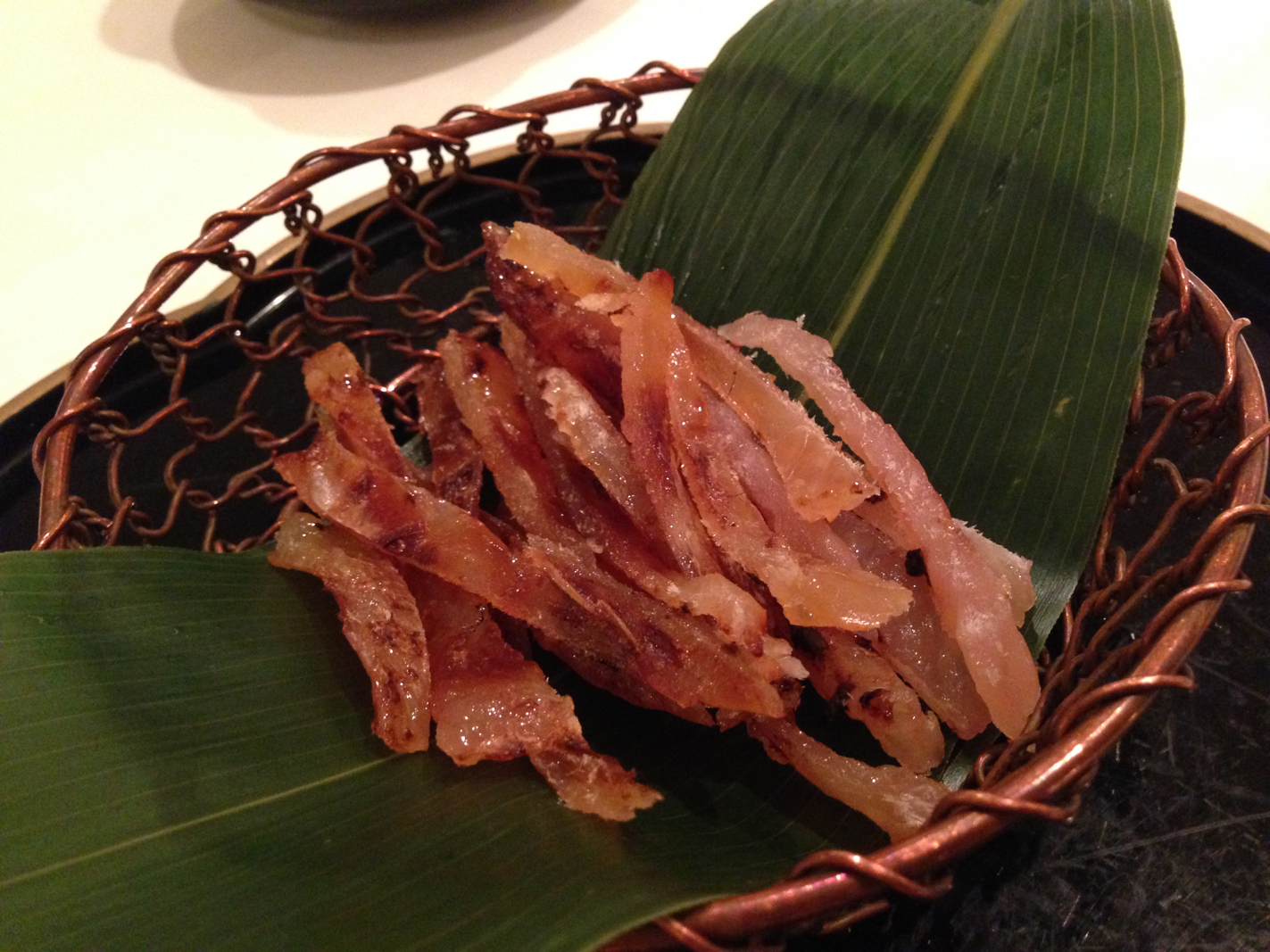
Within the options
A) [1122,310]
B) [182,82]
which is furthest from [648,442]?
Result: [182,82]

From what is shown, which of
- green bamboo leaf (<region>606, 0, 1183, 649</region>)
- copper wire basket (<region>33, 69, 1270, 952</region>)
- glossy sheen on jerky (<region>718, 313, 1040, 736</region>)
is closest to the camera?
copper wire basket (<region>33, 69, 1270, 952</region>)

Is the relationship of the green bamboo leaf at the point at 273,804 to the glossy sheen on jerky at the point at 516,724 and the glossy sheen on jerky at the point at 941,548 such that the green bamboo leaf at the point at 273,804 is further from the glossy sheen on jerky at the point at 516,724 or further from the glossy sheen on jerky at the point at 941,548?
the glossy sheen on jerky at the point at 941,548

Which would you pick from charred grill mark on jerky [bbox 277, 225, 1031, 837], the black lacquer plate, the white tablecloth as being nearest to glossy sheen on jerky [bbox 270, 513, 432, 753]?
charred grill mark on jerky [bbox 277, 225, 1031, 837]

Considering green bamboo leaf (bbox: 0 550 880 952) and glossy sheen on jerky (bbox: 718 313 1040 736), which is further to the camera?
glossy sheen on jerky (bbox: 718 313 1040 736)

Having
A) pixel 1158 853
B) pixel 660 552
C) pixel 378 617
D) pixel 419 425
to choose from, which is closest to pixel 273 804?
pixel 378 617

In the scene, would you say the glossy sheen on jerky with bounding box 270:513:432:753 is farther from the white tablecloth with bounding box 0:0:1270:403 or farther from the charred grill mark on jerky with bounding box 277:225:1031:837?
the white tablecloth with bounding box 0:0:1270:403

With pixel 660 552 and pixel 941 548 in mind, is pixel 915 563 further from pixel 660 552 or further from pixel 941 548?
pixel 660 552

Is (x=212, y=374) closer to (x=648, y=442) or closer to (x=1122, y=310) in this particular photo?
(x=648, y=442)

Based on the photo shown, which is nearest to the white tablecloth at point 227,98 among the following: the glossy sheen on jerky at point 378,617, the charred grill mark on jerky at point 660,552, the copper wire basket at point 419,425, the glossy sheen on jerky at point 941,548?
the copper wire basket at point 419,425

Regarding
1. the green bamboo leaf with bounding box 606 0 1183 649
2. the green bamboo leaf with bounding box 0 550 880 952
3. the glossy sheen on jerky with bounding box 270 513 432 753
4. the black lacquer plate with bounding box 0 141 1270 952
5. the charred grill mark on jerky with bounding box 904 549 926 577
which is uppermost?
the green bamboo leaf with bounding box 606 0 1183 649
